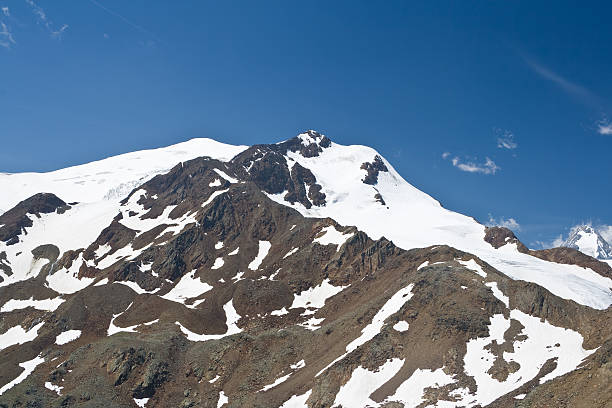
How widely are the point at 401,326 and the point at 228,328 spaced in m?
50.2

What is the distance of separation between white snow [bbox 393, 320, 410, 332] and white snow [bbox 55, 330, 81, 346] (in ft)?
266

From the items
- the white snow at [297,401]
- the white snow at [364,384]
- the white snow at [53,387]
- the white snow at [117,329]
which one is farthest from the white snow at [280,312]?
the white snow at [53,387]

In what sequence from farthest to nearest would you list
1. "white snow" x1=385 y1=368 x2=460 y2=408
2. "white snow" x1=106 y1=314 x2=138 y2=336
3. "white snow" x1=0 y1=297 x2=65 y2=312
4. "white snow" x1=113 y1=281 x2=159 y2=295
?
"white snow" x1=113 y1=281 x2=159 y2=295 → "white snow" x1=0 y1=297 x2=65 y2=312 → "white snow" x1=106 y1=314 x2=138 y2=336 → "white snow" x1=385 y1=368 x2=460 y2=408

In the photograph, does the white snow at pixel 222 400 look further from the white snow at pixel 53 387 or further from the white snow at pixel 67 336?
the white snow at pixel 67 336

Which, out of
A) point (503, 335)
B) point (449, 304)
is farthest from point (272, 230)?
point (503, 335)

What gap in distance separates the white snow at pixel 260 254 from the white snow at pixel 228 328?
2492cm

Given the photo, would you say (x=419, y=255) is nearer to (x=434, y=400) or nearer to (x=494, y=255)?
(x=434, y=400)

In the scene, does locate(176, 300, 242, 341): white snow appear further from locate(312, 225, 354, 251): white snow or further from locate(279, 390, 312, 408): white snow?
locate(279, 390, 312, 408): white snow

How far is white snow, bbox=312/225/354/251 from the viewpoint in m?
155

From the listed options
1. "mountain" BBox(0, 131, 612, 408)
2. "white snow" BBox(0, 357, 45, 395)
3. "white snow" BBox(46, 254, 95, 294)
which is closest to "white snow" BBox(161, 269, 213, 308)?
"mountain" BBox(0, 131, 612, 408)

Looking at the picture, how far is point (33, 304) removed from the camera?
463 ft

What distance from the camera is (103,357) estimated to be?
102m

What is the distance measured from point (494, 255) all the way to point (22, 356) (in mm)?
165526

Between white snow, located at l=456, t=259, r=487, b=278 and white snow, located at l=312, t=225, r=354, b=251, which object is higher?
white snow, located at l=312, t=225, r=354, b=251
